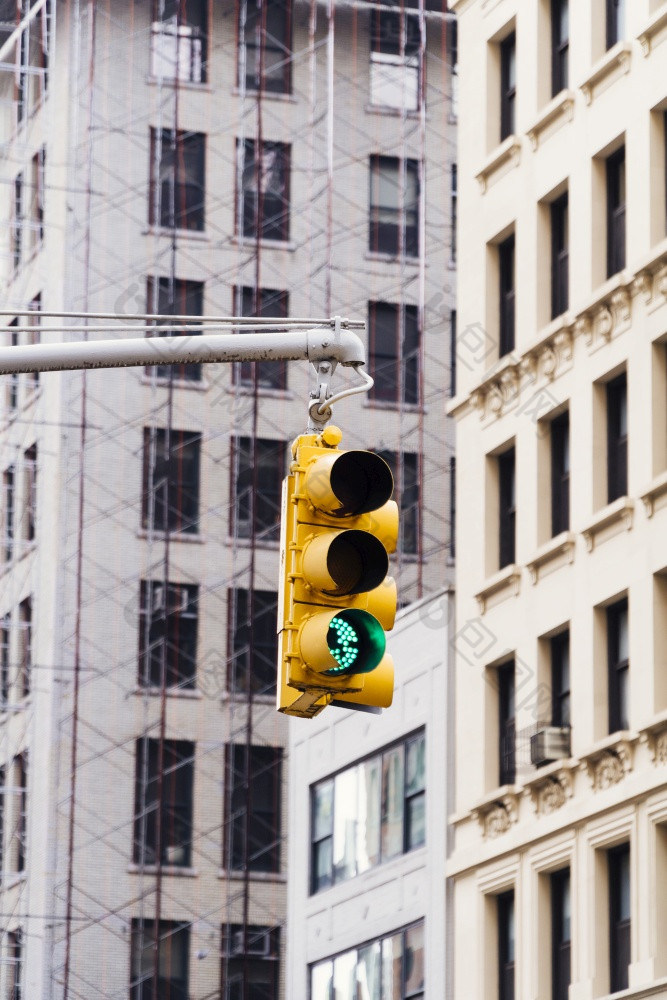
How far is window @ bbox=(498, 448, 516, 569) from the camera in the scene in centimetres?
3875

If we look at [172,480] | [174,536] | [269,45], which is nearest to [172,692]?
[174,536]

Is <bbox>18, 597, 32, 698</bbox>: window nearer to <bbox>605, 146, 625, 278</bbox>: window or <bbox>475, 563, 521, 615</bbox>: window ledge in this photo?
<bbox>475, 563, 521, 615</bbox>: window ledge

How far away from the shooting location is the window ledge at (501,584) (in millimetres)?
37500

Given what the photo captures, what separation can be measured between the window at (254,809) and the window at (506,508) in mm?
18522

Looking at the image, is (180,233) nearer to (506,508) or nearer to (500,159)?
(500,159)

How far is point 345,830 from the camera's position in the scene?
42156mm

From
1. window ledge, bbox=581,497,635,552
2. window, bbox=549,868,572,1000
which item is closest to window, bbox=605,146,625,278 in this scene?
window ledge, bbox=581,497,635,552

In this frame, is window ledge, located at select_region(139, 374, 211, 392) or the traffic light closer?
the traffic light

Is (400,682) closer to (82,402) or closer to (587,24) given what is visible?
(587,24)

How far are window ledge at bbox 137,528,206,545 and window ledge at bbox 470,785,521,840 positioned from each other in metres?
21.5

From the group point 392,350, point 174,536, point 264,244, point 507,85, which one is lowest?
point 174,536

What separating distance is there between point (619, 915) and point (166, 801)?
24352 mm

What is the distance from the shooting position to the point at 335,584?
930cm

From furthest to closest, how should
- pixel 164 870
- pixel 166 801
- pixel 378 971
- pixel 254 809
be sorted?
pixel 254 809 → pixel 166 801 → pixel 164 870 → pixel 378 971
